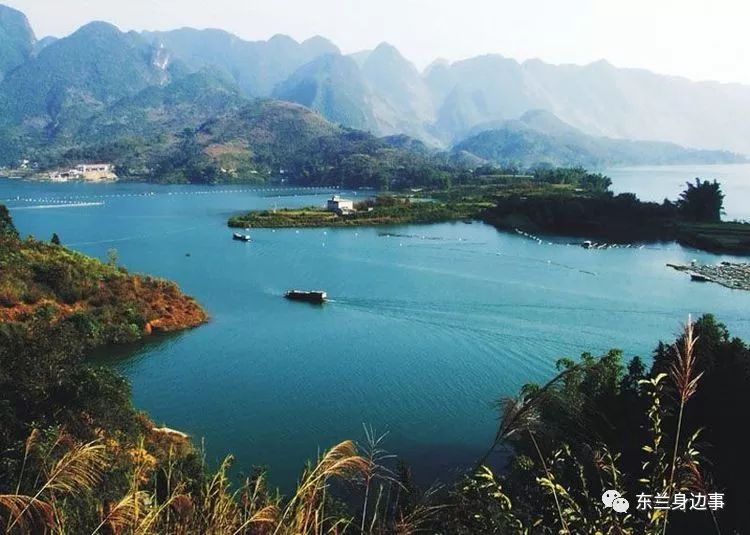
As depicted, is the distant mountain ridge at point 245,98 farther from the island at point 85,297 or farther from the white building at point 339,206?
the island at point 85,297

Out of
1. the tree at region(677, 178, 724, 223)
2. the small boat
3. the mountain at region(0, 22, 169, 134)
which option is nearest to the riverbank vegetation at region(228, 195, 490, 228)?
the small boat

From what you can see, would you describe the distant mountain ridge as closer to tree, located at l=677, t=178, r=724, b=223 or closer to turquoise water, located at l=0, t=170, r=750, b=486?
tree, located at l=677, t=178, r=724, b=223

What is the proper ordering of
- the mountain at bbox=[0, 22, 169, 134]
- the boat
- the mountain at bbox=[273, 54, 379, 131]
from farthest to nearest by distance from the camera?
the mountain at bbox=[273, 54, 379, 131] → the mountain at bbox=[0, 22, 169, 134] → the boat

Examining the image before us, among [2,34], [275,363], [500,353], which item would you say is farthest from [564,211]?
[2,34]

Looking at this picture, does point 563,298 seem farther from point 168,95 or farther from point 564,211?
point 168,95

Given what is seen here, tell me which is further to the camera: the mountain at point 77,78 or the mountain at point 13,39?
the mountain at point 13,39

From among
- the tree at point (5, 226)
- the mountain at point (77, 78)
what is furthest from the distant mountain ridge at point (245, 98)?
the tree at point (5, 226)
